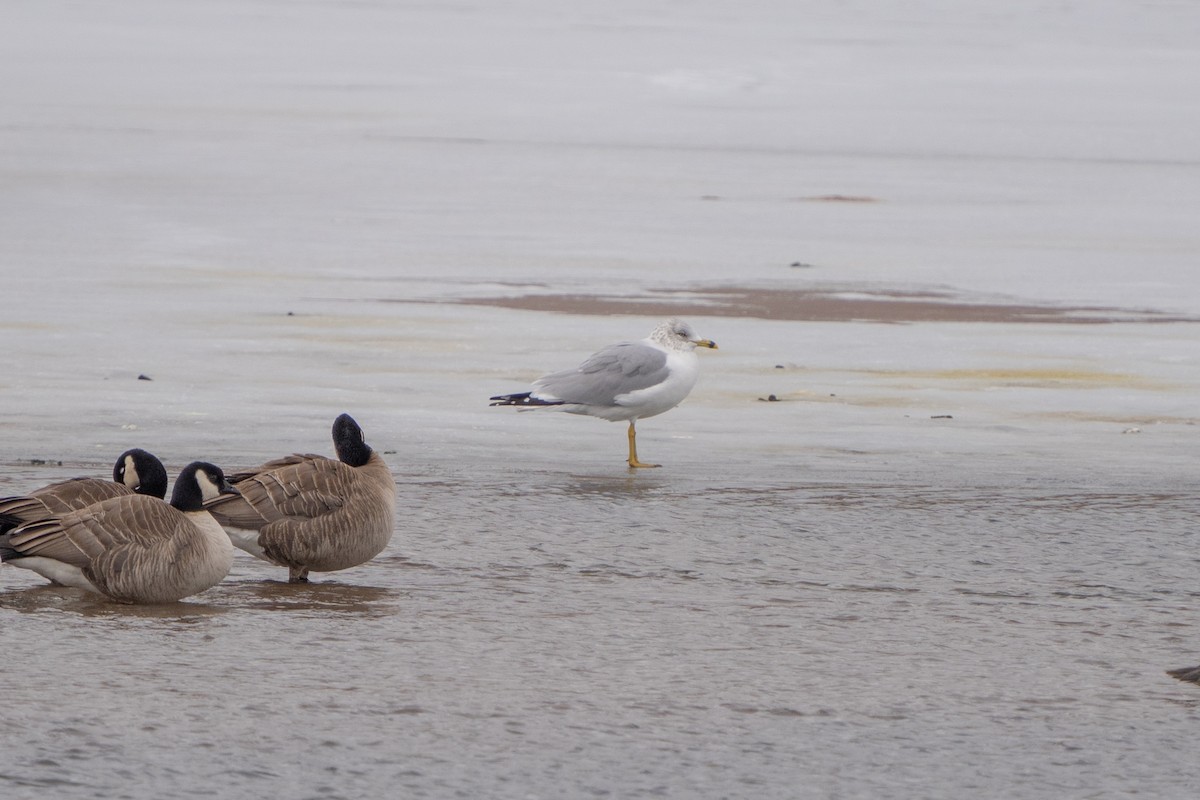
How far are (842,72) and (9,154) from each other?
23.3m

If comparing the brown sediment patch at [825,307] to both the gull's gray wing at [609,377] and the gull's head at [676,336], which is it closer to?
the gull's head at [676,336]

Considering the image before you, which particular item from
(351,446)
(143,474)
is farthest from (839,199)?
(143,474)

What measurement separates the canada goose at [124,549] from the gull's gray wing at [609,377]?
3622 mm

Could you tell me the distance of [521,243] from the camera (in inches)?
797

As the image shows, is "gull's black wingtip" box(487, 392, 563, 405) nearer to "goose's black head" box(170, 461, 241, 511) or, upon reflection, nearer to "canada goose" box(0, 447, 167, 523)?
"goose's black head" box(170, 461, 241, 511)

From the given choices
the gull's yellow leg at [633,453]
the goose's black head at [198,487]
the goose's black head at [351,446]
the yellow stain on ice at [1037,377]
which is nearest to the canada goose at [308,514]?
the goose's black head at [198,487]

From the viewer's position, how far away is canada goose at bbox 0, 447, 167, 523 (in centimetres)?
663

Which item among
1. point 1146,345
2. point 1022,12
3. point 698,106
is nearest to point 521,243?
point 1146,345

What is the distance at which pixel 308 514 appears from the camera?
693 cm

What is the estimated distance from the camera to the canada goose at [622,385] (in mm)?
9961

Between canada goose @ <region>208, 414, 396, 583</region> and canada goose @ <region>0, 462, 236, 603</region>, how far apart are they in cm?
32

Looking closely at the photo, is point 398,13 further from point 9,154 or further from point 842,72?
point 9,154

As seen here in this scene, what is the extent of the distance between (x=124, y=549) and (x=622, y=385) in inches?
154

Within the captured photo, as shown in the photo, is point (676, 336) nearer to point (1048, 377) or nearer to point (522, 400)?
point (522, 400)
